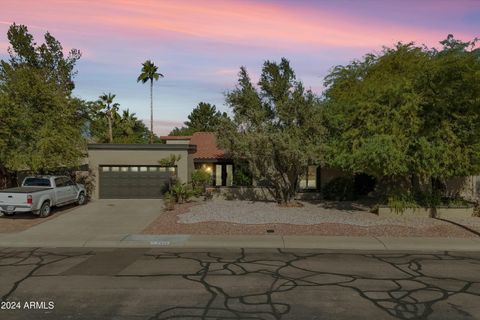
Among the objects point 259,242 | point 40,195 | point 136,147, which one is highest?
point 136,147

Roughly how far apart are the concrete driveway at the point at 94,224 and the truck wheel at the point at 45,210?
1.82ft

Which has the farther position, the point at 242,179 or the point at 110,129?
the point at 110,129

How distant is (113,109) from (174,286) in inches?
2061

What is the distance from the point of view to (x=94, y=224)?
59.3 feet

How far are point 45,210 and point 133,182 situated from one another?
8.09 meters

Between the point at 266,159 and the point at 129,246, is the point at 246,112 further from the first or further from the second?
the point at 129,246

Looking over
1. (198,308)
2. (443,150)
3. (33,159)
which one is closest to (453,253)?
(443,150)

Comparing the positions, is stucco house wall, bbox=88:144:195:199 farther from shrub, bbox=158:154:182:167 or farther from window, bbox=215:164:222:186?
window, bbox=215:164:222:186

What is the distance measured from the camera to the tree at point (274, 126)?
20.5 meters

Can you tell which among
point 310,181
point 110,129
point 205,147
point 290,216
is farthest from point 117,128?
point 290,216

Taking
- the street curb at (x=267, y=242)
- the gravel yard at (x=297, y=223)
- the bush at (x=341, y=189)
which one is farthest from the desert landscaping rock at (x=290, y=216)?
the bush at (x=341, y=189)

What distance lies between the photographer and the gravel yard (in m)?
16.1

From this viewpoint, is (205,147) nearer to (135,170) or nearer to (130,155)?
(135,170)

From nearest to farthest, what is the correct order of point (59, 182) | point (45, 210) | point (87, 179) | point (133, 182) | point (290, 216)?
point (290, 216) → point (45, 210) → point (59, 182) → point (87, 179) → point (133, 182)
